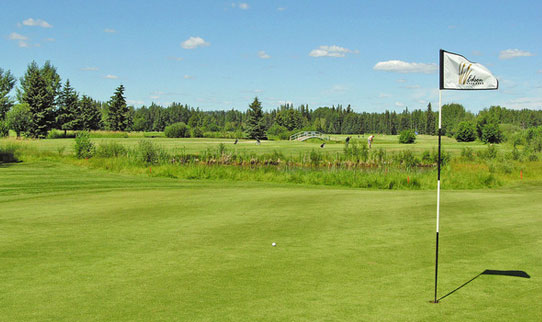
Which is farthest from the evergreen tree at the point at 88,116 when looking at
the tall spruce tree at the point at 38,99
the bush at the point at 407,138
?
the bush at the point at 407,138

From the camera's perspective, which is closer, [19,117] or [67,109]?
[19,117]

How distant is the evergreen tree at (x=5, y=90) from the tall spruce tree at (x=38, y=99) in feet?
7.04

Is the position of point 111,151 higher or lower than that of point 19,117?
lower

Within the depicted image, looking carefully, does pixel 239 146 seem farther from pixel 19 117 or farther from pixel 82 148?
pixel 19 117

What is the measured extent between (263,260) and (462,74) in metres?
5.06

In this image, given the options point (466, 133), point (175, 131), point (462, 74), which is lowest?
point (466, 133)

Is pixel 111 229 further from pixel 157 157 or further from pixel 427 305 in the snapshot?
pixel 157 157

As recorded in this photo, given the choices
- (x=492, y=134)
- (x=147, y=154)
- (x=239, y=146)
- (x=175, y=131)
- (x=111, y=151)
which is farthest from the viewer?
(x=175, y=131)

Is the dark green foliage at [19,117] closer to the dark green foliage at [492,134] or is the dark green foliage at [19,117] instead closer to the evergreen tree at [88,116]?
the evergreen tree at [88,116]

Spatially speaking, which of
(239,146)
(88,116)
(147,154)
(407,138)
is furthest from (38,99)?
(407,138)

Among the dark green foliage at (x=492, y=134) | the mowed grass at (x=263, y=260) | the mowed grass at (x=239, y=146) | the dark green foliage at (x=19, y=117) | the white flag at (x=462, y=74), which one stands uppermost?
the dark green foliage at (x=19, y=117)

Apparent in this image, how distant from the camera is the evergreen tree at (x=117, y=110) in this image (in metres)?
118

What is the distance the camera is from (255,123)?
→ 114875 millimetres

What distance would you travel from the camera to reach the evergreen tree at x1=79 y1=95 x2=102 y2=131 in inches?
4412
